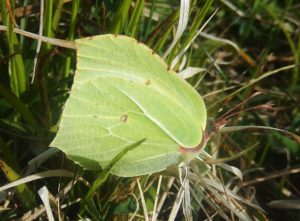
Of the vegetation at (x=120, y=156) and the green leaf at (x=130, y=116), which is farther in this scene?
the vegetation at (x=120, y=156)

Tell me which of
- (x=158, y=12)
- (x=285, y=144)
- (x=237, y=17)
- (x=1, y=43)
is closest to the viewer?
(x=1, y=43)

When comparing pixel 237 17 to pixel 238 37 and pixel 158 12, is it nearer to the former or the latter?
pixel 238 37

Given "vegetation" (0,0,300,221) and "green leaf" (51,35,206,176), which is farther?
"vegetation" (0,0,300,221)

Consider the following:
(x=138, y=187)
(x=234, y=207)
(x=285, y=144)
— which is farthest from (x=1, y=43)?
(x=285, y=144)

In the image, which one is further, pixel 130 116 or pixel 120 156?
pixel 130 116
